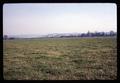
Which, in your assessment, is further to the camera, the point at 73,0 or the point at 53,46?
the point at 53,46

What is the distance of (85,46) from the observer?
14.2m

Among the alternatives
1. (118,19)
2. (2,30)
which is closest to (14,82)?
(2,30)

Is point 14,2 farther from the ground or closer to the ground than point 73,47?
farther from the ground

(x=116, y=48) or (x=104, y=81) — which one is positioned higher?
(x=116, y=48)

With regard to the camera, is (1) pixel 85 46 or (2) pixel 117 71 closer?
(2) pixel 117 71

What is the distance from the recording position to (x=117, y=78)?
172cm

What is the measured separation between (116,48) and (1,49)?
1098 mm

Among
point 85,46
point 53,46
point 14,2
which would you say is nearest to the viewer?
point 14,2

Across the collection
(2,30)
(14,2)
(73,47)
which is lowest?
(73,47)

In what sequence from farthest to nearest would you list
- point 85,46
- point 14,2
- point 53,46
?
point 53,46, point 85,46, point 14,2

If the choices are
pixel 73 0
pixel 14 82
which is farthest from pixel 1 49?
pixel 73 0

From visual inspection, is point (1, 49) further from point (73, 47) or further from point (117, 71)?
point (73, 47)

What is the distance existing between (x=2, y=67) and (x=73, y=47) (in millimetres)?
13944

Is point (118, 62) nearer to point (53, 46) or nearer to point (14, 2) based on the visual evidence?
point (14, 2)
